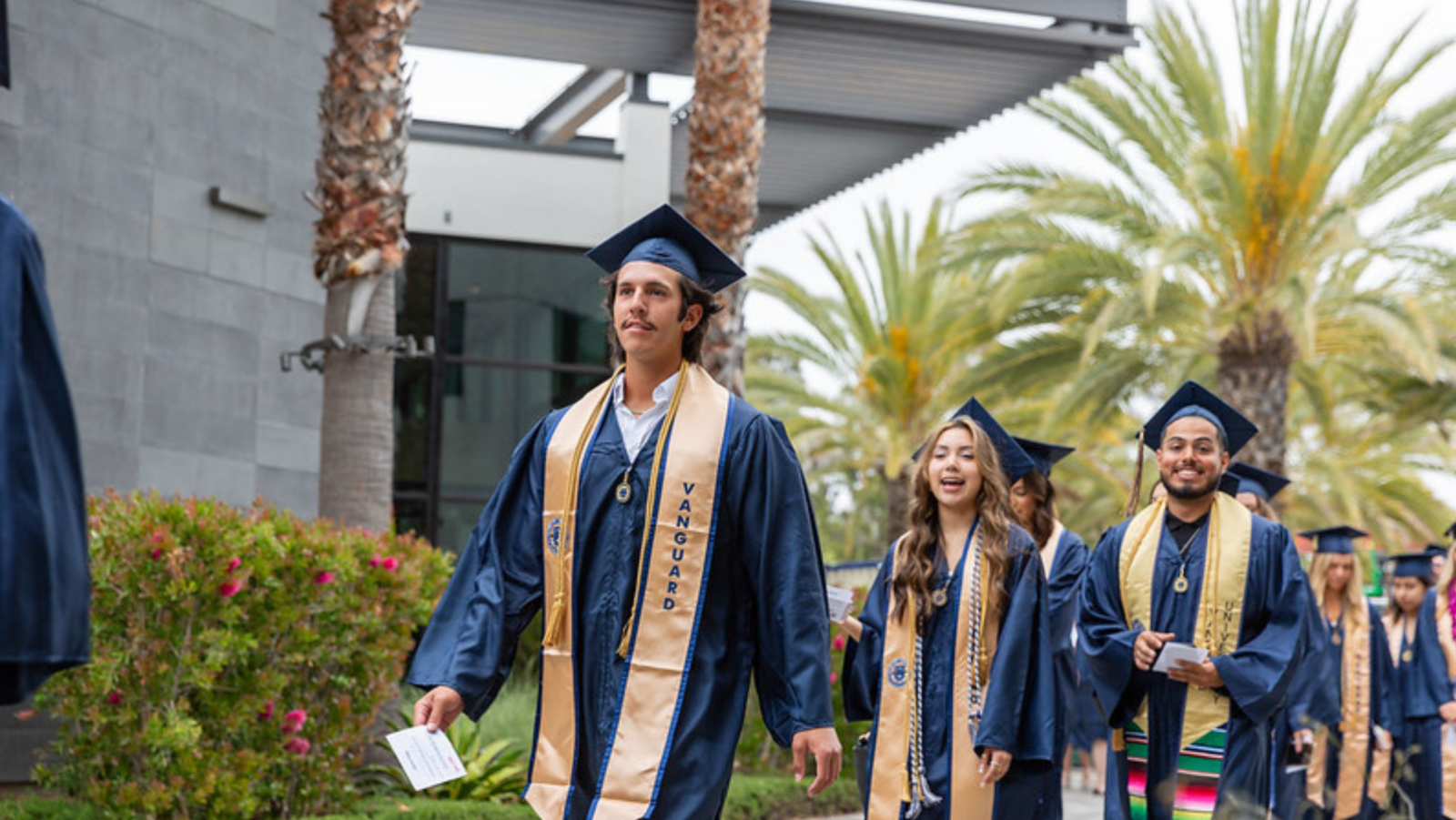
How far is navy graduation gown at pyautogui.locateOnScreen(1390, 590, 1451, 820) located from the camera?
11.2 meters

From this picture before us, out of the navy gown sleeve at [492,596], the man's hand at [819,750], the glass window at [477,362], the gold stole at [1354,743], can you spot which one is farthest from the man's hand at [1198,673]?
the glass window at [477,362]

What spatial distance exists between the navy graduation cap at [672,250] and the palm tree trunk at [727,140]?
9173 millimetres

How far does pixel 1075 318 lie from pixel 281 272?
1020 cm

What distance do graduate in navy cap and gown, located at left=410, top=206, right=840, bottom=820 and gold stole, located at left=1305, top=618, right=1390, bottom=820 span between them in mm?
7973

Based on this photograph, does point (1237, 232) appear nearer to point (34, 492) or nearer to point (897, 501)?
point (897, 501)

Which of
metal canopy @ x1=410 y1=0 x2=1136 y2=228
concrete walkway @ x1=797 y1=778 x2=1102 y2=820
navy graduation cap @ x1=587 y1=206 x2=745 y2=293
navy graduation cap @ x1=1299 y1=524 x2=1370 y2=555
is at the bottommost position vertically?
concrete walkway @ x1=797 y1=778 x2=1102 y2=820

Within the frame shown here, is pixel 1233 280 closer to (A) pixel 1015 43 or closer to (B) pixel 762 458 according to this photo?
(A) pixel 1015 43

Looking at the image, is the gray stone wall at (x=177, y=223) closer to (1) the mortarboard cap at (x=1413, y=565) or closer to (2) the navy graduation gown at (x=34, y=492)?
(1) the mortarboard cap at (x=1413, y=565)

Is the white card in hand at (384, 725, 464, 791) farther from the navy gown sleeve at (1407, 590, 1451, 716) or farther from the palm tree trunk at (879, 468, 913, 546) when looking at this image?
the palm tree trunk at (879, 468, 913, 546)

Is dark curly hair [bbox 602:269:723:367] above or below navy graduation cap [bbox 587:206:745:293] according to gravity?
below

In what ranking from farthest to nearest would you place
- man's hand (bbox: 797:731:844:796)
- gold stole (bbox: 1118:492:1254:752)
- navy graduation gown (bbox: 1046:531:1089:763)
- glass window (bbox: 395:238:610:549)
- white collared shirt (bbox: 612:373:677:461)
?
glass window (bbox: 395:238:610:549)
navy graduation gown (bbox: 1046:531:1089:763)
gold stole (bbox: 1118:492:1254:752)
white collared shirt (bbox: 612:373:677:461)
man's hand (bbox: 797:731:844:796)

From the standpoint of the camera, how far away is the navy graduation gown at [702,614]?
4.36 meters

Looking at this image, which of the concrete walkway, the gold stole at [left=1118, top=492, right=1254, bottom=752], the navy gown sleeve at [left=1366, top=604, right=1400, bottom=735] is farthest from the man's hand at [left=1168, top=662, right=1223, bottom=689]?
the navy gown sleeve at [left=1366, top=604, right=1400, bottom=735]

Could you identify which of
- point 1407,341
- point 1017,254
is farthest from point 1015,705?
point 1017,254
